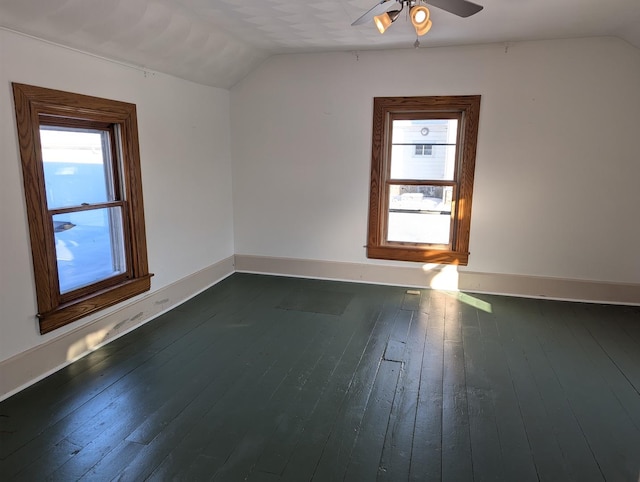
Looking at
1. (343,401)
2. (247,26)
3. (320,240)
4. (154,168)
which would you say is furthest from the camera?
(320,240)

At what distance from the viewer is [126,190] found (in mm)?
3525

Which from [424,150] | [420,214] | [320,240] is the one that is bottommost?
[320,240]

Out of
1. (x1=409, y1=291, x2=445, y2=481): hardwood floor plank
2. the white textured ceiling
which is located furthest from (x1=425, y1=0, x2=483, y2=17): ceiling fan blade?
(x1=409, y1=291, x2=445, y2=481): hardwood floor plank

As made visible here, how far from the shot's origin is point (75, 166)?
10.2 feet

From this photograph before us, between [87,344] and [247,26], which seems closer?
[87,344]

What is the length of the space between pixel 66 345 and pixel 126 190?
1.30m

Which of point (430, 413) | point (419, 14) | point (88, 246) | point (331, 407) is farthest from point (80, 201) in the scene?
point (430, 413)

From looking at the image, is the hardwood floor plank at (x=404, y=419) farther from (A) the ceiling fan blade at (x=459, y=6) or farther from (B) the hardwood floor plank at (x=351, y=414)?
(A) the ceiling fan blade at (x=459, y=6)

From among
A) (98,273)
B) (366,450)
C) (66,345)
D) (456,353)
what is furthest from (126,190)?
(456,353)

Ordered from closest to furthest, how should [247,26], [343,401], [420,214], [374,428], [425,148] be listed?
[374,428], [343,401], [247,26], [425,148], [420,214]

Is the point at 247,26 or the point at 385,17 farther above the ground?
the point at 247,26

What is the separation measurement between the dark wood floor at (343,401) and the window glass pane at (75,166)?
3.89 feet

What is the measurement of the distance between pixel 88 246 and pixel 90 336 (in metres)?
0.70

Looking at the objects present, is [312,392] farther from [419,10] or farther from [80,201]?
[419,10]
